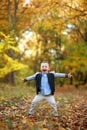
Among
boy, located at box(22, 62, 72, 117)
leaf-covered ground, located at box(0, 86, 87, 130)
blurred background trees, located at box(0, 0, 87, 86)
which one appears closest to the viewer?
leaf-covered ground, located at box(0, 86, 87, 130)

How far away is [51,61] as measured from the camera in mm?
49094

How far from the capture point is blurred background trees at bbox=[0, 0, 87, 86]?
2012cm

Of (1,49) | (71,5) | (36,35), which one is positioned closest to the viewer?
(1,49)

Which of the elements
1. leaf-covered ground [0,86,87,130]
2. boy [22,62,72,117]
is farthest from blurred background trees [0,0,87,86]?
boy [22,62,72,117]

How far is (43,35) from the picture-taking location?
4741cm

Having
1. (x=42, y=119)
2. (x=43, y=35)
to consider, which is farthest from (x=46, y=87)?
(x=43, y=35)

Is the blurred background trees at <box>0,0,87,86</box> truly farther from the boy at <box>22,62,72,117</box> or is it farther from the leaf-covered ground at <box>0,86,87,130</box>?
the boy at <box>22,62,72,117</box>

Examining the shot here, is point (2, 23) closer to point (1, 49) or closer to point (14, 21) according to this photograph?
point (14, 21)

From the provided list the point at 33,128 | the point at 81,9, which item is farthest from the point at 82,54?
the point at 33,128

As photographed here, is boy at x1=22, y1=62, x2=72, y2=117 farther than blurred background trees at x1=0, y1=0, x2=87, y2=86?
No

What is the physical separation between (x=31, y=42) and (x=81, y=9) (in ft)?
100

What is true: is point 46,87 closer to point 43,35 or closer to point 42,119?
point 42,119

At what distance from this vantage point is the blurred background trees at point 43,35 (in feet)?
66.0

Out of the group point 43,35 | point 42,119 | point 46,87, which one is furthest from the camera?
point 43,35
